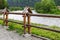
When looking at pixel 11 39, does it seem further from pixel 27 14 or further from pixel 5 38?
pixel 27 14

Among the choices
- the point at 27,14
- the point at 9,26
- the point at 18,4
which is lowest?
the point at 18,4

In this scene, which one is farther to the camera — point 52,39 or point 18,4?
point 18,4

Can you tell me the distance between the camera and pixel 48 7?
34938 mm

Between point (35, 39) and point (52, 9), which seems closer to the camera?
point (35, 39)

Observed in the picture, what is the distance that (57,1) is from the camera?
164 feet

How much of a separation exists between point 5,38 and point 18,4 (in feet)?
186

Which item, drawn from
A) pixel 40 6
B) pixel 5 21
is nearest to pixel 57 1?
pixel 40 6

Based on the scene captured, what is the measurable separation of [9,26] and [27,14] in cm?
192

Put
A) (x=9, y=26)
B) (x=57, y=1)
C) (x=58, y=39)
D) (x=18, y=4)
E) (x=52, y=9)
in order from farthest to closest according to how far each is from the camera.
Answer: (x=18, y=4) < (x=57, y=1) < (x=52, y=9) < (x=9, y=26) < (x=58, y=39)

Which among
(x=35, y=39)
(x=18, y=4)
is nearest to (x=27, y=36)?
(x=35, y=39)

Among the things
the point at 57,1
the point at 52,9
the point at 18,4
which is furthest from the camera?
the point at 18,4

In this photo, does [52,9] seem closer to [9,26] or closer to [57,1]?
[57,1]

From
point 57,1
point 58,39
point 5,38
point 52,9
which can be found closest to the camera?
point 58,39

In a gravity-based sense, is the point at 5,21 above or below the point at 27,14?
below
